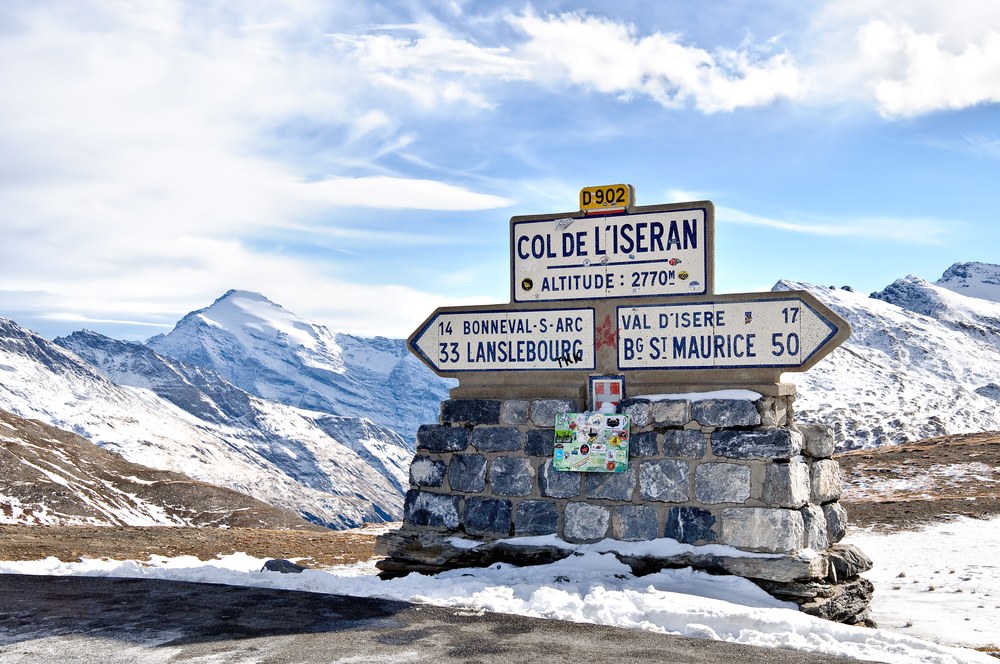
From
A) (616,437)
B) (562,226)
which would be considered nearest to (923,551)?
(616,437)

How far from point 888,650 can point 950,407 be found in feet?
487

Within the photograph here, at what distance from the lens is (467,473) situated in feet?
34.4

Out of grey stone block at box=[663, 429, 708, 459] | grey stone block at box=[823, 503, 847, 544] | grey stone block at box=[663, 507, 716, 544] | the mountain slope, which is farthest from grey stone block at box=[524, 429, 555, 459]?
the mountain slope

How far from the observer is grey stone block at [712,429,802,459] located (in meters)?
9.10

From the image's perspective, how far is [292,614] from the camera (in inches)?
304

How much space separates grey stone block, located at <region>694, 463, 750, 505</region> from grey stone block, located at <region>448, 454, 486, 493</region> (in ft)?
7.92

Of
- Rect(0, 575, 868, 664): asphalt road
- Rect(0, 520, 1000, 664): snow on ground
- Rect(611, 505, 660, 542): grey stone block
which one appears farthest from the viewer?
Rect(611, 505, 660, 542): grey stone block

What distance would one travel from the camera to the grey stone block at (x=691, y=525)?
9.29m

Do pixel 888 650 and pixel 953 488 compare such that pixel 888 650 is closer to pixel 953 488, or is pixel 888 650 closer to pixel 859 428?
pixel 953 488

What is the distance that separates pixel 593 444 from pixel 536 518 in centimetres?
104

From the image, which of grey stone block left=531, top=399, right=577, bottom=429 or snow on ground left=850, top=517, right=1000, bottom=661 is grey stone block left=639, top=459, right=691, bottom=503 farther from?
snow on ground left=850, top=517, right=1000, bottom=661

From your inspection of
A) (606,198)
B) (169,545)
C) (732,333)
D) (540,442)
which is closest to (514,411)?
(540,442)

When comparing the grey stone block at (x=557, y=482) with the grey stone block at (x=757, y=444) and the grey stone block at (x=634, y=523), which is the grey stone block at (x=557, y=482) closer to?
the grey stone block at (x=634, y=523)

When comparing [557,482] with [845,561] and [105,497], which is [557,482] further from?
[105,497]
